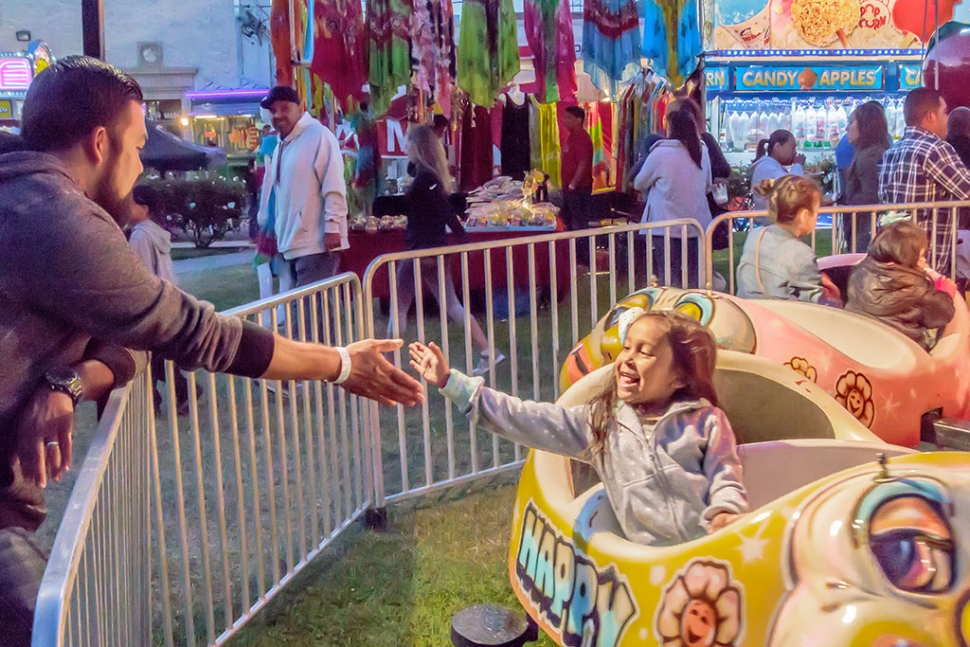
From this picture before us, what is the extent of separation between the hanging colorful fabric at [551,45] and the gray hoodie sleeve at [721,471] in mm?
7960

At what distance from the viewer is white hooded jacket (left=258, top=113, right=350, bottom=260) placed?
6.02 meters

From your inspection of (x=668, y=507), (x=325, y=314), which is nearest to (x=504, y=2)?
(x=325, y=314)

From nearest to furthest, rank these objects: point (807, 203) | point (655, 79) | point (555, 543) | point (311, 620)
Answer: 1. point (555, 543)
2. point (311, 620)
3. point (807, 203)
4. point (655, 79)

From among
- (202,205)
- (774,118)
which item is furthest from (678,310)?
(774,118)

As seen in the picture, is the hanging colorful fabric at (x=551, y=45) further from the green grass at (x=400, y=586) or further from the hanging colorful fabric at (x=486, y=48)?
the green grass at (x=400, y=586)

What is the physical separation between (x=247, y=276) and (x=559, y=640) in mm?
10871

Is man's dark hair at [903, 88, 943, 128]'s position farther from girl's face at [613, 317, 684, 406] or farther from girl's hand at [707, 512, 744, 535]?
girl's hand at [707, 512, 744, 535]

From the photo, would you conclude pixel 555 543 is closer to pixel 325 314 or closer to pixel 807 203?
pixel 325 314

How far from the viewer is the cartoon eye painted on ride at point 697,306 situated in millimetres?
3689

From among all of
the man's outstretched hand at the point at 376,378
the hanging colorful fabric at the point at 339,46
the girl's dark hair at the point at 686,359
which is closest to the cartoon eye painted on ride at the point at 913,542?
the girl's dark hair at the point at 686,359

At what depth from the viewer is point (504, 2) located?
9.32 m

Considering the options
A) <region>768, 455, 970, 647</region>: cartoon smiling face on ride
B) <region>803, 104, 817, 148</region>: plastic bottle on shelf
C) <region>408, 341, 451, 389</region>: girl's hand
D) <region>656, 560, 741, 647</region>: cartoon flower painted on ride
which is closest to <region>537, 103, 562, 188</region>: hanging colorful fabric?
<region>803, 104, 817, 148</region>: plastic bottle on shelf

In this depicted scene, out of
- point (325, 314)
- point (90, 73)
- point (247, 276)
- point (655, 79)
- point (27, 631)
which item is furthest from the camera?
point (247, 276)

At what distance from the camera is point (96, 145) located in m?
1.84
